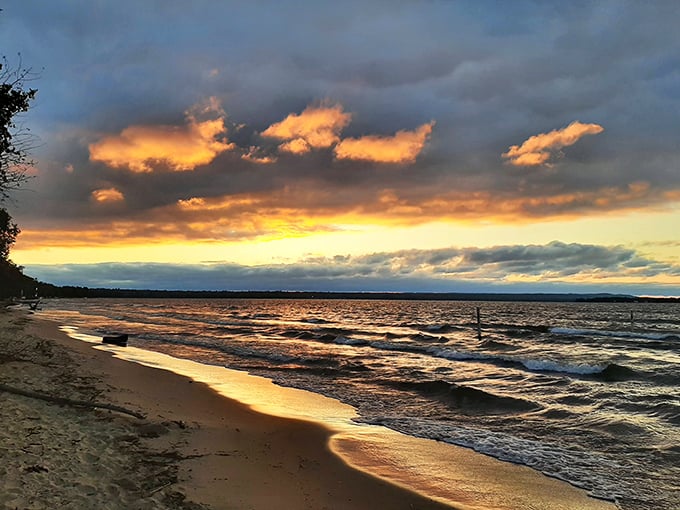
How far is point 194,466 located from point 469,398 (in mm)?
10956

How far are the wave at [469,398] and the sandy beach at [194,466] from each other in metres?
4.98

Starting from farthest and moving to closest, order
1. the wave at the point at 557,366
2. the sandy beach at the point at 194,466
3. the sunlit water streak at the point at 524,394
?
the wave at the point at 557,366, the sunlit water streak at the point at 524,394, the sandy beach at the point at 194,466

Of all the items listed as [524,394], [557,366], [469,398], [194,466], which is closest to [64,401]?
[194,466]

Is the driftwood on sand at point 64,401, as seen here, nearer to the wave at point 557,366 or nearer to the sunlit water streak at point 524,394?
the sunlit water streak at point 524,394

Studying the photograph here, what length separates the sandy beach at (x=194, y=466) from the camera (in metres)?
6.32

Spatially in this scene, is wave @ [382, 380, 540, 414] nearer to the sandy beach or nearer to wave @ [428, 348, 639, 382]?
the sandy beach

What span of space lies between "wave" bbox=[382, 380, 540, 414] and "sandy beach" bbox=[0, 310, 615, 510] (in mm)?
4976

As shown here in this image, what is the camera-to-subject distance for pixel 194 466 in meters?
7.96

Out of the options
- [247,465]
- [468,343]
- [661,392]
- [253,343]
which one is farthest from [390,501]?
[468,343]

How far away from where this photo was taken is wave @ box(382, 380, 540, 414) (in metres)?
15.0

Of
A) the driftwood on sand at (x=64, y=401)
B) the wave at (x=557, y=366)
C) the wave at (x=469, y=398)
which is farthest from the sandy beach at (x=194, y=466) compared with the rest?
the wave at (x=557, y=366)

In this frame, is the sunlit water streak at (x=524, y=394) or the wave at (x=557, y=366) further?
the wave at (x=557, y=366)

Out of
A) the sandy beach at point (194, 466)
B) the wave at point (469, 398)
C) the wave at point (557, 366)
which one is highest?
the sandy beach at point (194, 466)

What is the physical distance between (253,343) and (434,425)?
24.7m
